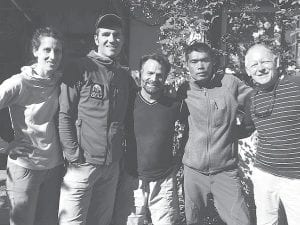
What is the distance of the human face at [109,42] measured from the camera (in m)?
3.54

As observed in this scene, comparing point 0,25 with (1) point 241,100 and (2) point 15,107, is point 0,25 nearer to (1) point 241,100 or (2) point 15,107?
(2) point 15,107

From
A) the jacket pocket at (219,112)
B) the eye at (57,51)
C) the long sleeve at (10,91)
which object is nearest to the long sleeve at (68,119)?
the eye at (57,51)

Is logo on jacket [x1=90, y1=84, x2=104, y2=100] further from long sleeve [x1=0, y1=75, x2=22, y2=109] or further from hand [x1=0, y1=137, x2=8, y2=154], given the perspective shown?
hand [x1=0, y1=137, x2=8, y2=154]

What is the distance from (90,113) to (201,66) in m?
1.02

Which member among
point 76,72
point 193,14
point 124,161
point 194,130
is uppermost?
point 193,14

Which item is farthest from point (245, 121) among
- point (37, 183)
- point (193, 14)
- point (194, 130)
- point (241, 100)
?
point (37, 183)

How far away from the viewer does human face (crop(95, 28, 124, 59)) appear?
139 inches

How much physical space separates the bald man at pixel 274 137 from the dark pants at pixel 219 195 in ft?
0.54

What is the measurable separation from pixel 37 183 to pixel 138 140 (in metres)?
0.88

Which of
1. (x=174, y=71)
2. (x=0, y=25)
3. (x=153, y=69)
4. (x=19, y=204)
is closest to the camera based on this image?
(x=19, y=204)

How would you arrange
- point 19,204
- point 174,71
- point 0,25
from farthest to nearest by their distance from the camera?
point 0,25, point 174,71, point 19,204

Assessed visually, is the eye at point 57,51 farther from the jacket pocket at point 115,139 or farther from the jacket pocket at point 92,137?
the jacket pocket at point 115,139

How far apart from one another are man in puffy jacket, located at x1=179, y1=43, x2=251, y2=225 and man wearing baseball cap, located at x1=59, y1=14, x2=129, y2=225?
622 millimetres

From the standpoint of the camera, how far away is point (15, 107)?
325cm
